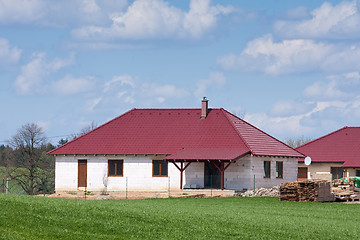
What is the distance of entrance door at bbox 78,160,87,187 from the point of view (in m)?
51.3

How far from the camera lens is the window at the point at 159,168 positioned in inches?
1981

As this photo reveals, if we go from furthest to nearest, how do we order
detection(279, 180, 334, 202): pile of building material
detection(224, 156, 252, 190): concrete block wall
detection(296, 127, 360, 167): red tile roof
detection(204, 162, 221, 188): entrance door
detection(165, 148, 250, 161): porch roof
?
detection(296, 127, 360, 167): red tile roof → detection(204, 162, 221, 188): entrance door → detection(224, 156, 252, 190): concrete block wall → detection(165, 148, 250, 161): porch roof → detection(279, 180, 334, 202): pile of building material

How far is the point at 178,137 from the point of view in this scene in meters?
52.1

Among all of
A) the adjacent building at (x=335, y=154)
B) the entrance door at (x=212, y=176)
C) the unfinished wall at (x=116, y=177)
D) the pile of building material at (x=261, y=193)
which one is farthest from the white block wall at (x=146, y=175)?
the adjacent building at (x=335, y=154)

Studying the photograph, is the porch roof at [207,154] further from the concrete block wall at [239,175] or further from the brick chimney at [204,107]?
the brick chimney at [204,107]

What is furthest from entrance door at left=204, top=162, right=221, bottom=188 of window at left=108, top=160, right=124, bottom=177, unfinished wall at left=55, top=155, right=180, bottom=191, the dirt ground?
window at left=108, top=160, right=124, bottom=177

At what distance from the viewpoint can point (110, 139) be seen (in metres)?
52.6

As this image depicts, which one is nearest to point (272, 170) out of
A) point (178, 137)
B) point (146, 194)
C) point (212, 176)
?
point (212, 176)

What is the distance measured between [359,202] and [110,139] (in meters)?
20.7

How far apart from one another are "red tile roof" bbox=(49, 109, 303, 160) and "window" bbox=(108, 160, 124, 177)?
85 cm

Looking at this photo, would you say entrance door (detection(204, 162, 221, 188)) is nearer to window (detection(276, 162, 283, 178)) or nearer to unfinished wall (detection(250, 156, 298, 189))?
unfinished wall (detection(250, 156, 298, 189))

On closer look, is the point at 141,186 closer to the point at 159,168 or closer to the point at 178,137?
the point at 159,168

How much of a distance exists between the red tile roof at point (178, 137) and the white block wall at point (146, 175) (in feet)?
2.21

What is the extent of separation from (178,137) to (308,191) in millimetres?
15261
